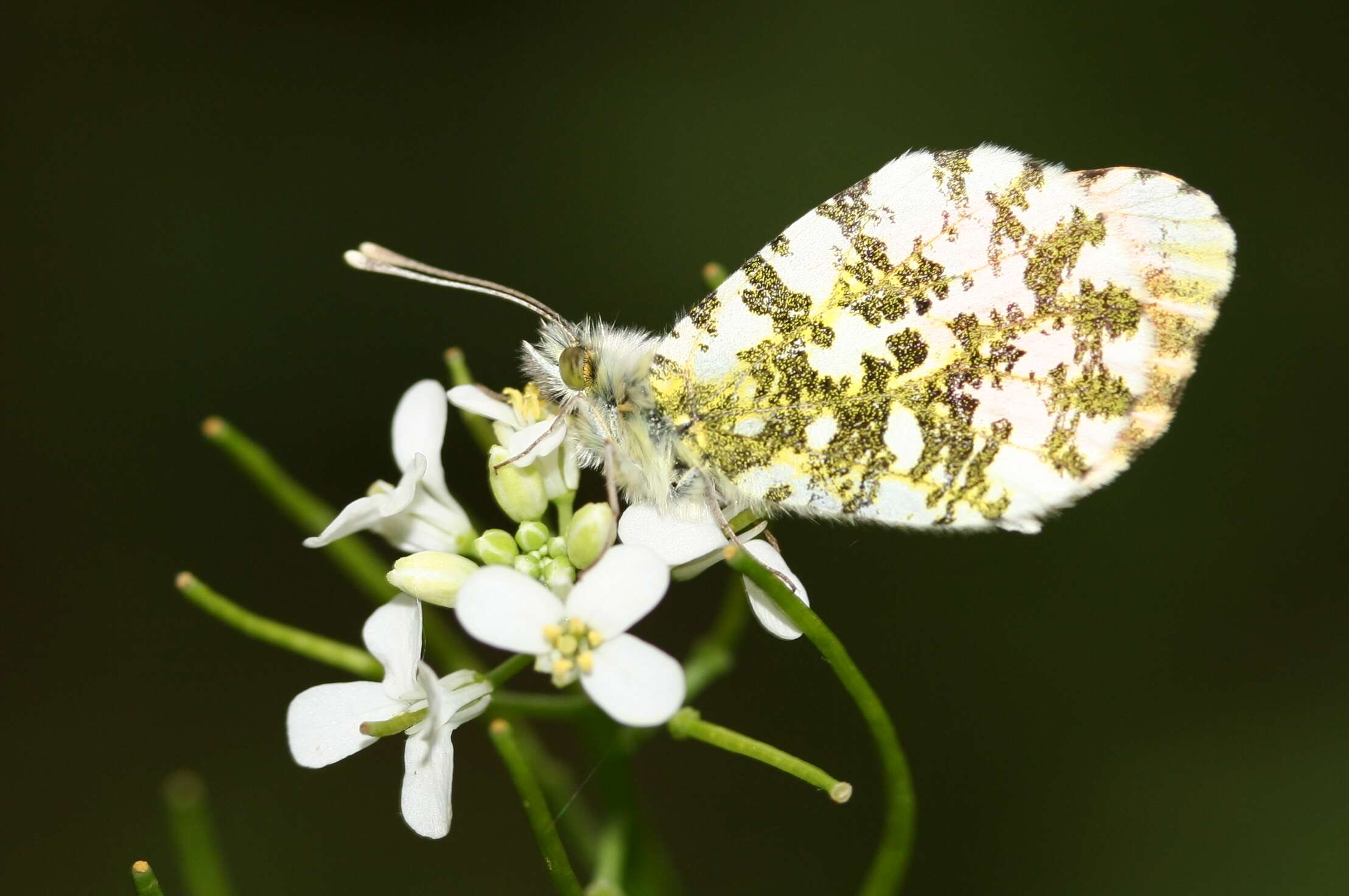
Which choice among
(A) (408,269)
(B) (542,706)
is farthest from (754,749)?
(A) (408,269)

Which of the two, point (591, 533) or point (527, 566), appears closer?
point (591, 533)

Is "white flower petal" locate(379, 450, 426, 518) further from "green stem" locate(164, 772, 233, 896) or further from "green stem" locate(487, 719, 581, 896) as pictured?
"green stem" locate(164, 772, 233, 896)

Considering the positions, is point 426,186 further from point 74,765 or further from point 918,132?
point 74,765

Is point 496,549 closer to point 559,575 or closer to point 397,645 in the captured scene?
point 559,575

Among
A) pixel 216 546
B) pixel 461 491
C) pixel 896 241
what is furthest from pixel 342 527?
pixel 216 546

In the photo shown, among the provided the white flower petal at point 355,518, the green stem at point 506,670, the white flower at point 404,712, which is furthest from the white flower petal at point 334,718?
the white flower petal at point 355,518

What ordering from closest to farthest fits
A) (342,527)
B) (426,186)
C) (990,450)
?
(342,527) < (990,450) < (426,186)

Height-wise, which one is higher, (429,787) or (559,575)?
(559,575)
